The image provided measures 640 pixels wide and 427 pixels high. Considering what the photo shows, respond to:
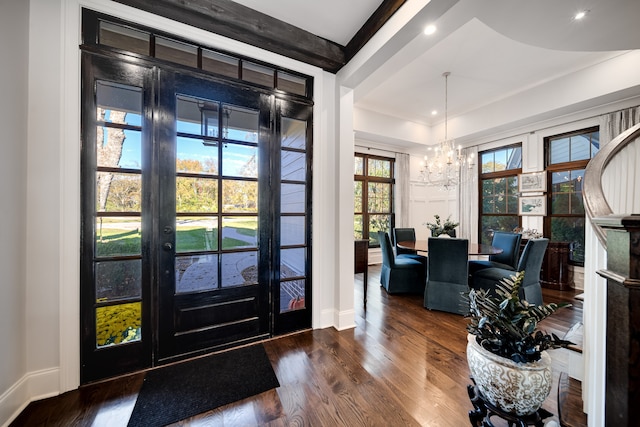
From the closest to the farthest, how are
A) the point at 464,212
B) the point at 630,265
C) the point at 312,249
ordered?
the point at 630,265 → the point at 312,249 → the point at 464,212

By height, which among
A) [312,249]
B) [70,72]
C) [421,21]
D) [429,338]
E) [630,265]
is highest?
[421,21]

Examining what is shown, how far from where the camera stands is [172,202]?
→ 2.03m

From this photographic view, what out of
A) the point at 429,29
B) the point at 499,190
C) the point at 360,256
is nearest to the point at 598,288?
the point at 429,29

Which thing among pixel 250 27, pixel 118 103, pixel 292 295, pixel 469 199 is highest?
pixel 250 27

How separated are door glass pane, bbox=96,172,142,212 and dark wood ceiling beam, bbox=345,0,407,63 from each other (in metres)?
2.33

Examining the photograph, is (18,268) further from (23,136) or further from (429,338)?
(429,338)

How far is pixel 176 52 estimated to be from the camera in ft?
6.84

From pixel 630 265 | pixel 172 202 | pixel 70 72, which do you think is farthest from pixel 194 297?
pixel 630 265

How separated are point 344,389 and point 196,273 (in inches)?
60.3

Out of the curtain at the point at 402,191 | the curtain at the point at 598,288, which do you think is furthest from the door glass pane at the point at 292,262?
the curtain at the point at 402,191

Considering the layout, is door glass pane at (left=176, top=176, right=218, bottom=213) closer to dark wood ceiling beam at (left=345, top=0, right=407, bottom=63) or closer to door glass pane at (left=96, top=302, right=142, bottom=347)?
door glass pane at (left=96, top=302, right=142, bottom=347)

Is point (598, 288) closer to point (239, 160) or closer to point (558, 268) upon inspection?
point (239, 160)

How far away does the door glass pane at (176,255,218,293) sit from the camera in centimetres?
208

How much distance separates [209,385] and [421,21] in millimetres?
3141
